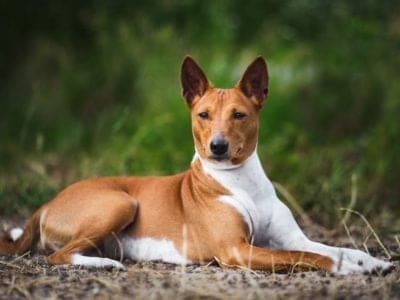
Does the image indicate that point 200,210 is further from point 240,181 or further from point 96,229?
point 96,229

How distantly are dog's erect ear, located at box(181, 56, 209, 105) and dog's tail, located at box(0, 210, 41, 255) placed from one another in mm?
1419

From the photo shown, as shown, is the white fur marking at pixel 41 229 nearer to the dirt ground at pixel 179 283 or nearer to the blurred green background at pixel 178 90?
the dirt ground at pixel 179 283

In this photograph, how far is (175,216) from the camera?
7598 mm

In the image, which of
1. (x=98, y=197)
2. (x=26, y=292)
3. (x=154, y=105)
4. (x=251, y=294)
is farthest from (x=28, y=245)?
(x=154, y=105)

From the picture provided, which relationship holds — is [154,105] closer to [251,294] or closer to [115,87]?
[115,87]

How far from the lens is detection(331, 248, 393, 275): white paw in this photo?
6824mm

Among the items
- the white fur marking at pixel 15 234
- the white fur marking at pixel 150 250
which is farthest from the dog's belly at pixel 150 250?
the white fur marking at pixel 15 234

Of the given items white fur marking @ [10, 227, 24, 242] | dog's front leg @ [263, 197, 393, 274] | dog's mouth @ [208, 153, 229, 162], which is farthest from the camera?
white fur marking @ [10, 227, 24, 242]

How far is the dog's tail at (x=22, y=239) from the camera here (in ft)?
25.6

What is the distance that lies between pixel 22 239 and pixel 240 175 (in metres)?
1.71

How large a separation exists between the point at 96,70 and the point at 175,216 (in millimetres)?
6467

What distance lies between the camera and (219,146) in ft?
23.5

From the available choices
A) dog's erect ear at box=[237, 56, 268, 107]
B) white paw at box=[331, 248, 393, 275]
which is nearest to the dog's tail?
dog's erect ear at box=[237, 56, 268, 107]

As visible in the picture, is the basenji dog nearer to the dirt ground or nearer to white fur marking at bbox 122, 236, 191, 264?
white fur marking at bbox 122, 236, 191, 264
